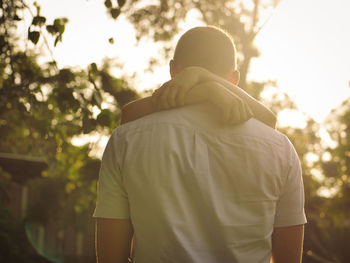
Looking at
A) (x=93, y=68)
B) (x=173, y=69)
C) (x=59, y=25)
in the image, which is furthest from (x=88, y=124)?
(x=173, y=69)

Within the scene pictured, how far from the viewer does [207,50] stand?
185 cm

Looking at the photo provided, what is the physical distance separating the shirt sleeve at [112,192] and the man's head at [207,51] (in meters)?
0.48

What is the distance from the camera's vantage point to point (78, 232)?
151ft

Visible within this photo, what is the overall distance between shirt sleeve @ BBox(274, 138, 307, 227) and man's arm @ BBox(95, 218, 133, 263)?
63 centimetres

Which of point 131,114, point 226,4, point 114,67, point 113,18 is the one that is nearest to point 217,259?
point 131,114

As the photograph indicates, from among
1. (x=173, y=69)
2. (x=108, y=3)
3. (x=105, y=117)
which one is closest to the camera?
(x=173, y=69)

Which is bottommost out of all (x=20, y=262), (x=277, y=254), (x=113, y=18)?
(x=20, y=262)

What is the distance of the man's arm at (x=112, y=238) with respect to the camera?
1725 mm

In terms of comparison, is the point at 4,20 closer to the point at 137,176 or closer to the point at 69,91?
the point at 69,91

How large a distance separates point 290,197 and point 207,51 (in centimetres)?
70

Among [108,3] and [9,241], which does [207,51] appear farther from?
[9,241]

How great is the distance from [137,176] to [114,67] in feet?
78.8

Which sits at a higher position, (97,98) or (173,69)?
(173,69)

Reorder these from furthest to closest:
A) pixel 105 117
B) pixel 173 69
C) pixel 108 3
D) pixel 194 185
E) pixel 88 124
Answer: pixel 88 124
pixel 105 117
pixel 108 3
pixel 173 69
pixel 194 185
